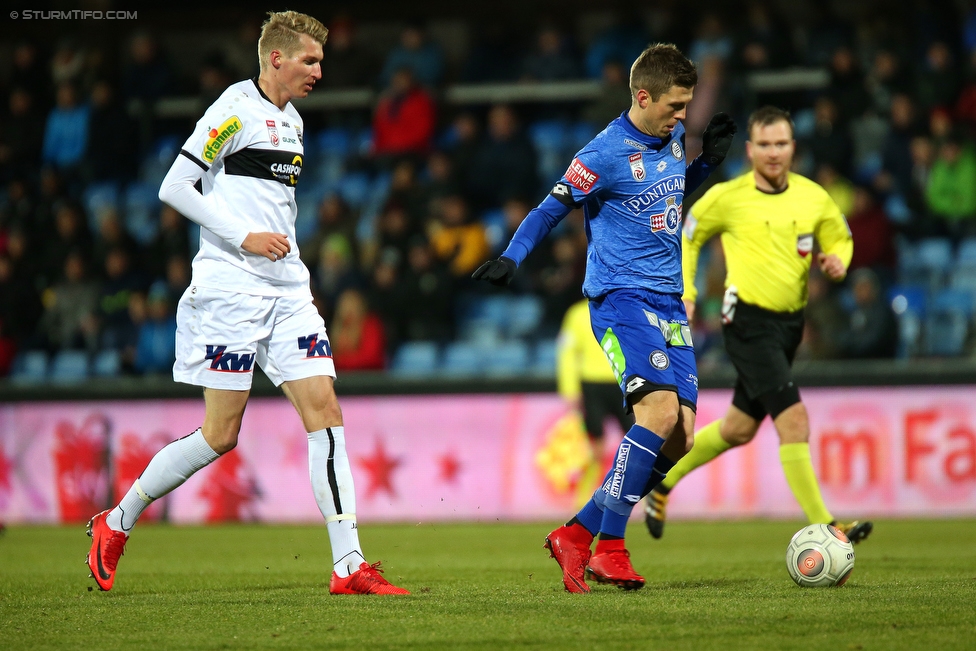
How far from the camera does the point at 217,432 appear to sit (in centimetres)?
566

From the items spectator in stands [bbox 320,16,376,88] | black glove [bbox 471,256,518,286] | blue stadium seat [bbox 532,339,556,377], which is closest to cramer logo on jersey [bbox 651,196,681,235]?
black glove [bbox 471,256,518,286]

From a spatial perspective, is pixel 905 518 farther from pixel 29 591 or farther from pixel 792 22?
pixel 792 22

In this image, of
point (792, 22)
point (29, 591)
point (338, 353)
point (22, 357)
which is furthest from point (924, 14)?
point (29, 591)

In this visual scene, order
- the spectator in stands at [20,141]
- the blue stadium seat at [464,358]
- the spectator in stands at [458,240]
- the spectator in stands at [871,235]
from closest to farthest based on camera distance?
the spectator in stands at [871,235]
the blue stadium seat at [464,358]
the spectator in stands at [458,240]
the spectator in stands at [20,141]

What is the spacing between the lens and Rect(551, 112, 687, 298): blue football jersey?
5578 mm

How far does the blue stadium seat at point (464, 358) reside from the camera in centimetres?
1317

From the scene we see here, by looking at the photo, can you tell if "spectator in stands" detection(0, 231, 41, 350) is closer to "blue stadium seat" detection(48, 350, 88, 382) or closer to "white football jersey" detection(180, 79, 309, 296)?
"blue stadium seat" detection(48, 350, 88, 382)

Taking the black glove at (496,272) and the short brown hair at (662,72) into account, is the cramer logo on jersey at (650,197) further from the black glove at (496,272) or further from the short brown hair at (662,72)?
the black glove at (496,272)

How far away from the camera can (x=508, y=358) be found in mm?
13109

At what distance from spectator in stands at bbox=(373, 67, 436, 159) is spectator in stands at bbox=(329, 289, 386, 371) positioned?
10.4 feet

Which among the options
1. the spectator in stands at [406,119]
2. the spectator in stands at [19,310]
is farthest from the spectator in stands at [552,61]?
the spectator in stands at [19,310]

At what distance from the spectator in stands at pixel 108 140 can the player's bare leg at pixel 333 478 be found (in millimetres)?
11711

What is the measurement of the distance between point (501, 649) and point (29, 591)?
2945 millimetres

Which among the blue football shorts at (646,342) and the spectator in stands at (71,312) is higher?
the blue football shorts at (646,342)
